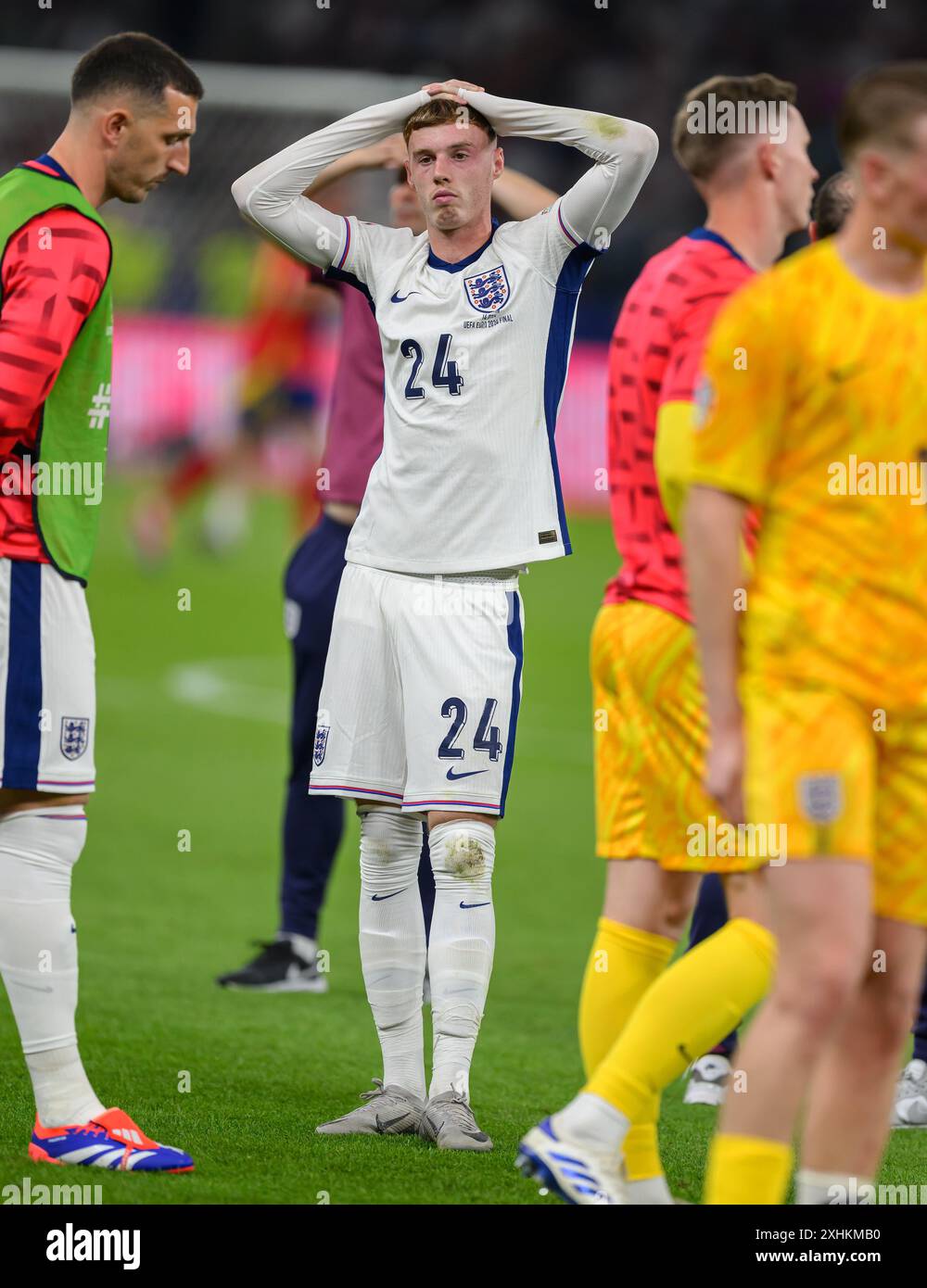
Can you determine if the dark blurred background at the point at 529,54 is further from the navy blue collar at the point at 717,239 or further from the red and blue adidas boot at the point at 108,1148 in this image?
the red and blue adidas boot at the point at 108,1148

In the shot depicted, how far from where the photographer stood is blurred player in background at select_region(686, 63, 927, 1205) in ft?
9.22

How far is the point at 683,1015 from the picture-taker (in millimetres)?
3391

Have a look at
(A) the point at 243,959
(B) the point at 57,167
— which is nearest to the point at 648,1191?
(B) the point at 57,167

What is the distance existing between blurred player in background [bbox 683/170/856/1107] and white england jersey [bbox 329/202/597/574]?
2.24 feet

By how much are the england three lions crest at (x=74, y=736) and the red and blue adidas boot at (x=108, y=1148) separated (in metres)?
0.78

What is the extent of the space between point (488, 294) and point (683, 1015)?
1.85 metres

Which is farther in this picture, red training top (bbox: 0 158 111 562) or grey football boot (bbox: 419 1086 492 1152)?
grey football boot (bbox: 419 1086 492 1152)

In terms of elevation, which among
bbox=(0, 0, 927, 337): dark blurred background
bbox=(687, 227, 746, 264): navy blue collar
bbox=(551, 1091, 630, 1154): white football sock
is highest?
bbox=(0, 0, 927, 337): dark blurred background

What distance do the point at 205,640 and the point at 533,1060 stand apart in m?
9.63

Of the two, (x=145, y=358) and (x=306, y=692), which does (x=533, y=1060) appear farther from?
(x=145, y=358)

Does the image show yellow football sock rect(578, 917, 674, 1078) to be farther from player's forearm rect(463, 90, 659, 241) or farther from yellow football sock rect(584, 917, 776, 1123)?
player's forearm rect(463, 90, 659, 241)

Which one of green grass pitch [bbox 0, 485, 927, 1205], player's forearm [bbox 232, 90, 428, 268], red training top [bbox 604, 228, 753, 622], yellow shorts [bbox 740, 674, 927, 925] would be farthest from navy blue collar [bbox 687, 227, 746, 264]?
green grass pitch [bbox 0, 485, 927, 1205]

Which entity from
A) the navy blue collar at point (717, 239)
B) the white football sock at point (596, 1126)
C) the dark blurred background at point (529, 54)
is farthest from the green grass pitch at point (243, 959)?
the dark blurred background at point (529, 54)

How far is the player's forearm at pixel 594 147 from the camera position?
14.1 feet
